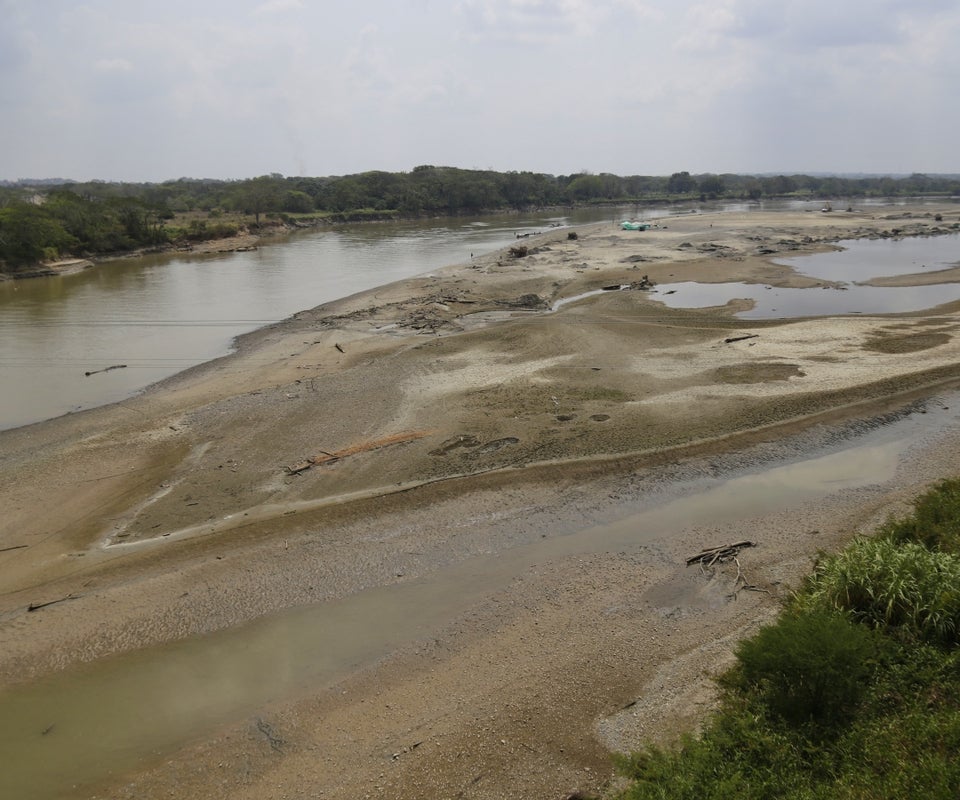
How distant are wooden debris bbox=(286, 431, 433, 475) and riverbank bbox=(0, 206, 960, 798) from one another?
98 millimetres

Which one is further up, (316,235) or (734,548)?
(316,235)

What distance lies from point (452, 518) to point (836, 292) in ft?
103

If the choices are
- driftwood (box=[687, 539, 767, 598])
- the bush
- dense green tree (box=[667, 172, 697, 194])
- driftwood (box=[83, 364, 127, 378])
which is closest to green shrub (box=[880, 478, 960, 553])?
driftwood (box=[687, 539, 767, 598])

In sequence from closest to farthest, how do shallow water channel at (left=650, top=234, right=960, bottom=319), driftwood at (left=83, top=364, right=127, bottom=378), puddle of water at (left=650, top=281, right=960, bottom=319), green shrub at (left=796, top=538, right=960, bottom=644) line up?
1. green shrub at (left=796, top=538, right=960, bottom=644)
2. driftwood at (left=83, top=364, right=127, bottom=378)
3. puddle of water at (left=650, top=281, right=960, bottom=319)
4. shallow water channel at (left=650, top=234, right=960, bottom=319)

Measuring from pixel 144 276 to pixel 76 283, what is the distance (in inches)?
193

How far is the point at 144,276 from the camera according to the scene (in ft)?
161

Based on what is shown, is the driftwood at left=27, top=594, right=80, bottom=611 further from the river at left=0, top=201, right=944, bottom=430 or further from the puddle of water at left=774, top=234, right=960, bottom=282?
the puddle of water at left=774, top=234, right=960, bottom=282

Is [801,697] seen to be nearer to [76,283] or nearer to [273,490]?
[273,490]

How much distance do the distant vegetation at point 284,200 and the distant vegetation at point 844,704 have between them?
57199 millimetres

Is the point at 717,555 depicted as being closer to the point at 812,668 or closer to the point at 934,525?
the point at 934,525

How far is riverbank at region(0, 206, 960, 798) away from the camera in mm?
7465

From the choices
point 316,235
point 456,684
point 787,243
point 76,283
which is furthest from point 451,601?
point 316,235

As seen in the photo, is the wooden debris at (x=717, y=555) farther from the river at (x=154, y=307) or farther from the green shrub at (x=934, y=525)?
the river at (x=154, y=307)

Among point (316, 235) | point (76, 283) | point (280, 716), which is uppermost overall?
point (316, 235)
